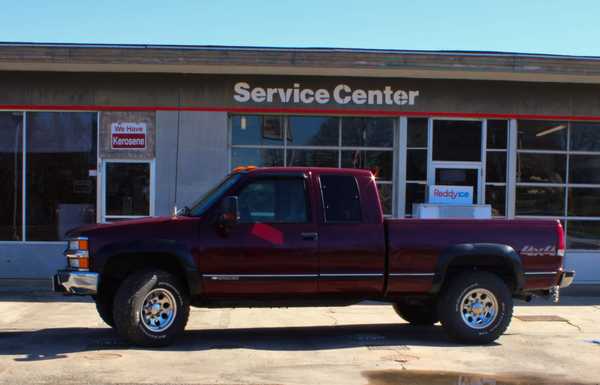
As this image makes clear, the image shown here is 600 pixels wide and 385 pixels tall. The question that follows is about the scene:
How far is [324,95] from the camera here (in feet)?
45.1

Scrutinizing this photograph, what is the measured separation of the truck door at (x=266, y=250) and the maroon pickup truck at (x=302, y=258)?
1 cm

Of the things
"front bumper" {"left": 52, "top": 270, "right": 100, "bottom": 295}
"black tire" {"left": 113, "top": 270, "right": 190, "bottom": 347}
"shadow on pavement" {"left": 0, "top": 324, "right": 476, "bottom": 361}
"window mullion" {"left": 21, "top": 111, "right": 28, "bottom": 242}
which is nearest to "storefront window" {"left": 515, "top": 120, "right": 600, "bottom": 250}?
"shadow on pavement" {"left": 0, "top": 324, "right": 476, "bottom": 361}

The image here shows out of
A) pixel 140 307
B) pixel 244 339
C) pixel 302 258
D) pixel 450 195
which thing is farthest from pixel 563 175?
pixel 140 307

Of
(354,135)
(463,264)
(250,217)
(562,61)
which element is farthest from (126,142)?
(562,61)

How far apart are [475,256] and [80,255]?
473 cm

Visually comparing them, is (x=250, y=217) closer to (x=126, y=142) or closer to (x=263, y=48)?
(x=263, y=48)

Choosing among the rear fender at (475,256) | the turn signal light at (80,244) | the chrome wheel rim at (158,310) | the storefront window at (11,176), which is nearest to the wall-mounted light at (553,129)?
the rear fender at (475,256)

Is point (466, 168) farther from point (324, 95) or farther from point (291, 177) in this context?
point (291, 177)

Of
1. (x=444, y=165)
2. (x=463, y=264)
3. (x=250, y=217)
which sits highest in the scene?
(x=444, y=165)

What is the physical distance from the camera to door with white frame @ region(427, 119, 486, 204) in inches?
552

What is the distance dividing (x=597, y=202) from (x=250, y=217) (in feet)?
32.3

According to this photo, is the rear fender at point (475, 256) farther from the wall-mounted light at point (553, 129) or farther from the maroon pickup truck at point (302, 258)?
the wall-mounted light at point (553, 129)

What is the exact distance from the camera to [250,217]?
7754 millimetres

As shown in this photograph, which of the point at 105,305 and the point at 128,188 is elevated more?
the point at 128,188
